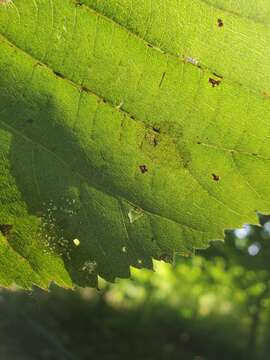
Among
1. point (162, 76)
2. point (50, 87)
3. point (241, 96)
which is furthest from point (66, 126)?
point (241, 96)

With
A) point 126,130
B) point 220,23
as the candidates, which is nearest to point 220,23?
point 220,23

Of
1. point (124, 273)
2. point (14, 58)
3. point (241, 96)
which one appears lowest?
point (124, 273)

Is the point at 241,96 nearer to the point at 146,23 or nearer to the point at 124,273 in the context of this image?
the point at 146,23

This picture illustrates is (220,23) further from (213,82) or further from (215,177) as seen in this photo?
(215,177)

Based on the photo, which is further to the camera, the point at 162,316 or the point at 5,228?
the point at 162,316

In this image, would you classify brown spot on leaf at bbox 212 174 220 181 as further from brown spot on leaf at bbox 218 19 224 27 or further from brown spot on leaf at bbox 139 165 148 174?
brown spot on leaf at bbox 218 19 224 27

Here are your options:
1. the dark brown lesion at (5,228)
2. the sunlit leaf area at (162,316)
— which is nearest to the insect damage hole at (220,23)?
the dark brown lesion at (5,228)

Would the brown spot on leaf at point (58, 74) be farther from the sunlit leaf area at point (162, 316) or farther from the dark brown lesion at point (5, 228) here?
the sunlit leaf area at point (162, 316)
